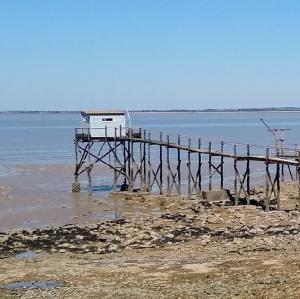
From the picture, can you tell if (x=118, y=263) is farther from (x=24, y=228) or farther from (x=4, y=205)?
(x=4, y=205)

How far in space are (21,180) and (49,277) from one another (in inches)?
1425

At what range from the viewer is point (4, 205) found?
1534 inches

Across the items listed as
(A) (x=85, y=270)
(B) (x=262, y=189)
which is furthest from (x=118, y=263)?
(B) (x=262, y=189)

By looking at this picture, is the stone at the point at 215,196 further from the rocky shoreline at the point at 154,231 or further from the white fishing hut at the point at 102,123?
the white fishing hut at the point at 102,123

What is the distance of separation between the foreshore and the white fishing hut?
13872 mm

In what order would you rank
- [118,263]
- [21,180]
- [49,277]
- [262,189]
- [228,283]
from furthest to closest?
[21,180]
[262,189]
[118,263]
[49,277]
[228,283]

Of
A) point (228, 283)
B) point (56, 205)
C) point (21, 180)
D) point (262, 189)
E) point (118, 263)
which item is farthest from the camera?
point (21, 180)

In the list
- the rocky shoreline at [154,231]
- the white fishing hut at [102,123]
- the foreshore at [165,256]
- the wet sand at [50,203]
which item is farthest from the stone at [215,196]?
the white fishing hut at [102,123]

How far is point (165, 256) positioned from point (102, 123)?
26.0 meters

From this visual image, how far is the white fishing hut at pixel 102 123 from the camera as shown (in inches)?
1831

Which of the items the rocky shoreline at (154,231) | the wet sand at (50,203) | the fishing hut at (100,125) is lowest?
the wet sand at (50,203)

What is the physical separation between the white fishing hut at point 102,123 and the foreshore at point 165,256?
546 inches

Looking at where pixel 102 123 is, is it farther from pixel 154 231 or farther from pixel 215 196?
pixel 154 231

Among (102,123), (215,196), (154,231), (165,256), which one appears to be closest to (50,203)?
(102,123)
